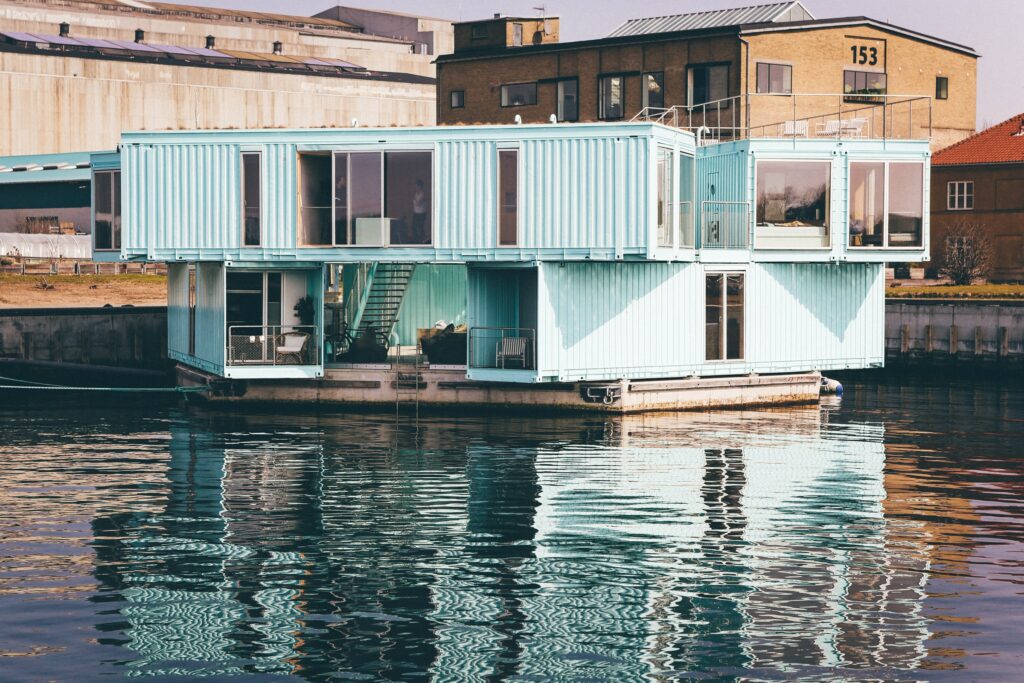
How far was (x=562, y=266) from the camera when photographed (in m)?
44.5

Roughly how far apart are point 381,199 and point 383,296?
5516mm

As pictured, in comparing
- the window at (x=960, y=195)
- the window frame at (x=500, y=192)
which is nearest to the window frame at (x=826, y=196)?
the window frame at (x=500, y=192)

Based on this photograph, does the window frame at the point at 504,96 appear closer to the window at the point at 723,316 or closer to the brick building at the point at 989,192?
the brick building at the point at 989,192

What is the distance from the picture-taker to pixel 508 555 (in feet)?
81.5

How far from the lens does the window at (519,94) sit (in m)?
78.8

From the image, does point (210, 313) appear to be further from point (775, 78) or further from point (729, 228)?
point (775, 78)

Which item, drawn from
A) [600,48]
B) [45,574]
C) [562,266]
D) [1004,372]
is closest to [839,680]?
[45,574]

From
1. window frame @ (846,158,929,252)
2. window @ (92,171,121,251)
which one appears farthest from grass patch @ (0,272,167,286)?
window frame @ (846,158,929,252)

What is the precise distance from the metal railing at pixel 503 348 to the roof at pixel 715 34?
98.6ft

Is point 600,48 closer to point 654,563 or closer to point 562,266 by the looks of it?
point 562,266

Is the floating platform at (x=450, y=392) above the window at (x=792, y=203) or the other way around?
the other way around

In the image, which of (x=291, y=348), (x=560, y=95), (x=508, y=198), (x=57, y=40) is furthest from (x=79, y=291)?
(x=57, y=40)

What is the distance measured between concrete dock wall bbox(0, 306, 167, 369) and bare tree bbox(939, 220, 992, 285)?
40291 mm

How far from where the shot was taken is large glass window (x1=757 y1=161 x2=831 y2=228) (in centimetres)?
4831
